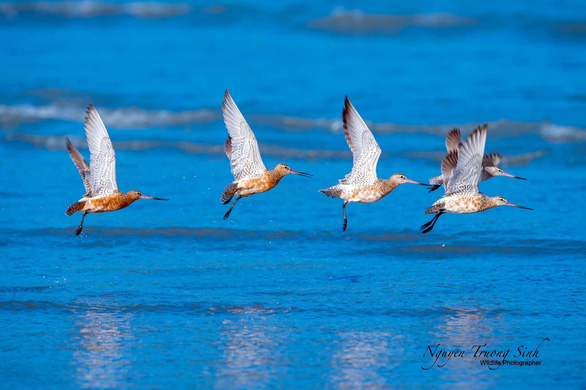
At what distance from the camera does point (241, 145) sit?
10242 millimetres

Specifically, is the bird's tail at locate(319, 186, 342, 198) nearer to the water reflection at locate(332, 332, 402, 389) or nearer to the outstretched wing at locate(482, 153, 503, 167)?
the outstretched wing at locate(482, 153, 503, 167)

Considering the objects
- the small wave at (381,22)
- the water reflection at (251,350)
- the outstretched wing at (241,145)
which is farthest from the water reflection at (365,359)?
the small wave at (381,22)

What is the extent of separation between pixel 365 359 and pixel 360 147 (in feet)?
10.7

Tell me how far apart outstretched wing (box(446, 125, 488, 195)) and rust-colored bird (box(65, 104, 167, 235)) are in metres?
3.29

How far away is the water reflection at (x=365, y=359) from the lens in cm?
706

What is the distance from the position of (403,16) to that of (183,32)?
670 cm

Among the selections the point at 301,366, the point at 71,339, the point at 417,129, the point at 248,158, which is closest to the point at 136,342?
the point at 71,339

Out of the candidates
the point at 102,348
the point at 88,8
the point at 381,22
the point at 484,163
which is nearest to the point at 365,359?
the point at 102,348

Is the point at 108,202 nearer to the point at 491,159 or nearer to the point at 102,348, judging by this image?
the point at 102,348

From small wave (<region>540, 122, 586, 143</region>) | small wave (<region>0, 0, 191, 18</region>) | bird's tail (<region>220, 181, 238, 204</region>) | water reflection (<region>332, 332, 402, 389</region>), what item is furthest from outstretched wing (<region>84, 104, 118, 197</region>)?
small wave (<region>0, 0, 191, 18</region>)

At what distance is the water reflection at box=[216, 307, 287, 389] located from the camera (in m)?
7.12

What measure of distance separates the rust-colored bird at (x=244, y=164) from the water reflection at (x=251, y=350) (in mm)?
2014

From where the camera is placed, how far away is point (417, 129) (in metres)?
17.7

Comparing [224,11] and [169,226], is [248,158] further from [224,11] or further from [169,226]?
[224,11]
